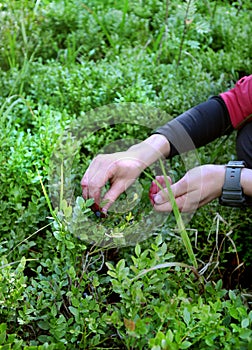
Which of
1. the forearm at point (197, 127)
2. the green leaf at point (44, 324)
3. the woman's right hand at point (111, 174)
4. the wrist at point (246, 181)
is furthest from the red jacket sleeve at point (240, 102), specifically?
the green leaf at point (44, 324)

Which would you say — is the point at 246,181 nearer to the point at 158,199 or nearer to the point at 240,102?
the point at 158,199

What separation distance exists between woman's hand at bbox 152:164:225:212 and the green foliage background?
0.16 meters

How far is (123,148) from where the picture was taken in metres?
2.58

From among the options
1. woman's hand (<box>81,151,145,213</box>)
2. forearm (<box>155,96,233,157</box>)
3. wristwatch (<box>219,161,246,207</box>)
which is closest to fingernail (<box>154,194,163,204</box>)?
woman's hand (<box>81,151,145,213</box>)

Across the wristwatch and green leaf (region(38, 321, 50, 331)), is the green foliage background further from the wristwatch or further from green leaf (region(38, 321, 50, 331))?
the wristwatch

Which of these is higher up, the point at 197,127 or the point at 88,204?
the point at 88,204

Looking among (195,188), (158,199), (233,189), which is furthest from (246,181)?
(158,199)

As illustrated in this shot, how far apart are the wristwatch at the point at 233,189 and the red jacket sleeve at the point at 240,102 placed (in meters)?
0.42

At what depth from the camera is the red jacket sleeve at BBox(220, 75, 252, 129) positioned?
2.35m

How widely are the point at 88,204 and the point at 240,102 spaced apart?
0.97 m

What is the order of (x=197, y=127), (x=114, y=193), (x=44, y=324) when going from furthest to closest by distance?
(x=197, y=127), (x=114, y=193), (x=44, y=324)

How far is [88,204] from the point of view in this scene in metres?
1.71

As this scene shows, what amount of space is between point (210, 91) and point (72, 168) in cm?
90

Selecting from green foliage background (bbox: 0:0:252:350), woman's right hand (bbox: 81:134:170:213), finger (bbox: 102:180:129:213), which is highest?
woman's right hand (bbox: 81:134:170:213)
